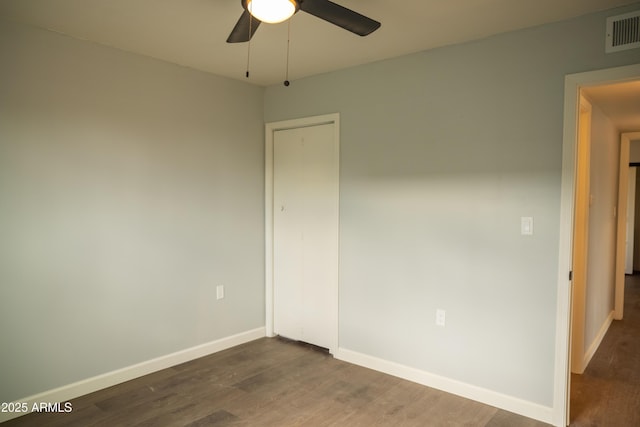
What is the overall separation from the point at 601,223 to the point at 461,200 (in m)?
2.14

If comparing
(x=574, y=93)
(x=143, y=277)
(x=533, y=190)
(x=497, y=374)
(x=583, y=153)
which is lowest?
(x=497, y=374)

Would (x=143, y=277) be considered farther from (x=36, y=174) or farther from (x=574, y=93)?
(x=574, y=93)

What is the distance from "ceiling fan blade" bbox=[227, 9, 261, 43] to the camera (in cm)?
180

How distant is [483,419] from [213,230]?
8.30 ft

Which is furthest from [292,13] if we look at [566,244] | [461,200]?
[566,244]

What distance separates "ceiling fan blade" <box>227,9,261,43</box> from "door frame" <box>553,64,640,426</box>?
73.2 inches

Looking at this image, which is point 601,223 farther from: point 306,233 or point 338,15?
point 338,15

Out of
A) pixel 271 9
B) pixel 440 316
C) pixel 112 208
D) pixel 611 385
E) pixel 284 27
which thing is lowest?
pixel 611 385

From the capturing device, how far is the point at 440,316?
2963 mm

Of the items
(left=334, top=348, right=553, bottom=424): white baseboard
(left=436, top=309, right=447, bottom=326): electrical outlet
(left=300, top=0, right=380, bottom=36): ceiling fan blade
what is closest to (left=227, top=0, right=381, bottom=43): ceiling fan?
(left=300, top=0, right=380, bottom=36): ceiling fan blade

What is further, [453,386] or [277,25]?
[453,386]

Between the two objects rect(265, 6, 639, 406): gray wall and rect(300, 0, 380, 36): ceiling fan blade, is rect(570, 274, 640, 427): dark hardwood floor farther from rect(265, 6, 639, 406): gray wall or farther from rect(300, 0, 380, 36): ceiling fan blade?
rect(300, 0, 380, 36): ceiling fan blade

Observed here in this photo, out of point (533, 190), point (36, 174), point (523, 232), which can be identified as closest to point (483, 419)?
point (523, 232)

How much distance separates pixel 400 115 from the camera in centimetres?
315
